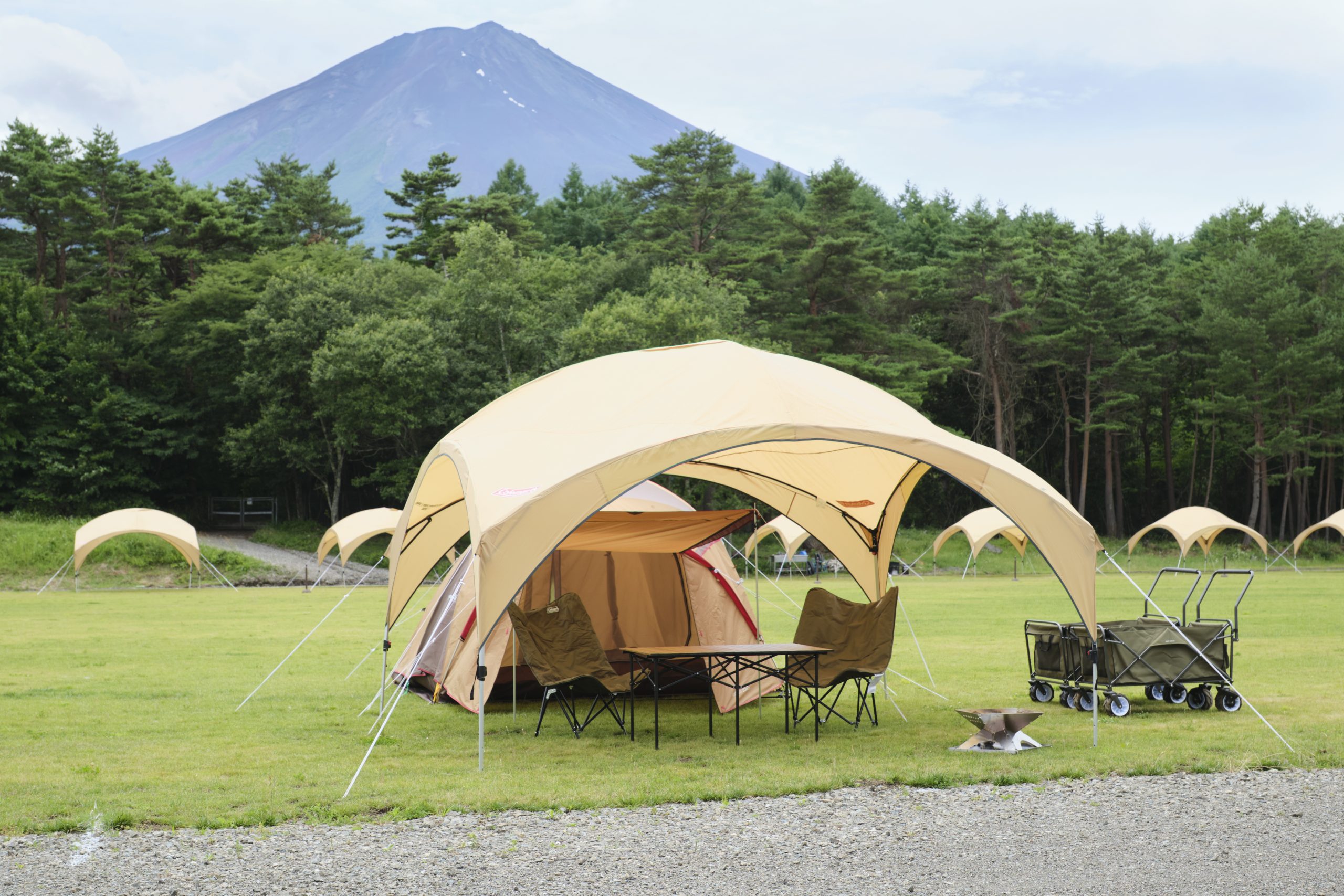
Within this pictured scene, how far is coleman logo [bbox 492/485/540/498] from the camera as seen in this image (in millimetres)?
6876

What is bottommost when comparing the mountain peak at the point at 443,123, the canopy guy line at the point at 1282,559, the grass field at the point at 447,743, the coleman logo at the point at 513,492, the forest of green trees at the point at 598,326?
the canopy guy line at the point at 1282,559

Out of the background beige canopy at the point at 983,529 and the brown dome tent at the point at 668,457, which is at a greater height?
the brown dome tent at the point at 668,457

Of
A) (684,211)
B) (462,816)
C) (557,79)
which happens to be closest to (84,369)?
(684,211)

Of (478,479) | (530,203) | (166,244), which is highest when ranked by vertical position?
(530,203)

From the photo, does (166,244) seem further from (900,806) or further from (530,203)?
(900,806)

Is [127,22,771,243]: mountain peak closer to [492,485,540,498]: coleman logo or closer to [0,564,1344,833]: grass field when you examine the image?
[0,564,1344,833]: grass field

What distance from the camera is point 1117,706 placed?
8789mm

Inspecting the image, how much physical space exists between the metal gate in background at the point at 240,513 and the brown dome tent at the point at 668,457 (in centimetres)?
3149

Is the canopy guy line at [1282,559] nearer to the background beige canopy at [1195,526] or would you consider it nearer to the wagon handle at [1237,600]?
the background beige canopy at [1195,526]

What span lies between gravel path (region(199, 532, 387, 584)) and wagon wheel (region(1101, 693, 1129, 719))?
23022mm

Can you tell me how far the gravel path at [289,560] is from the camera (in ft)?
95.6

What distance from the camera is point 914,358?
1486 inches

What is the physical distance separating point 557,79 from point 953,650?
16547 cm

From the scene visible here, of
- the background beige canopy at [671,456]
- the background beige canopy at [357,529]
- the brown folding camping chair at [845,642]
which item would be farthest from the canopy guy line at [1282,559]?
the brown folding camping chair at [845,642]
